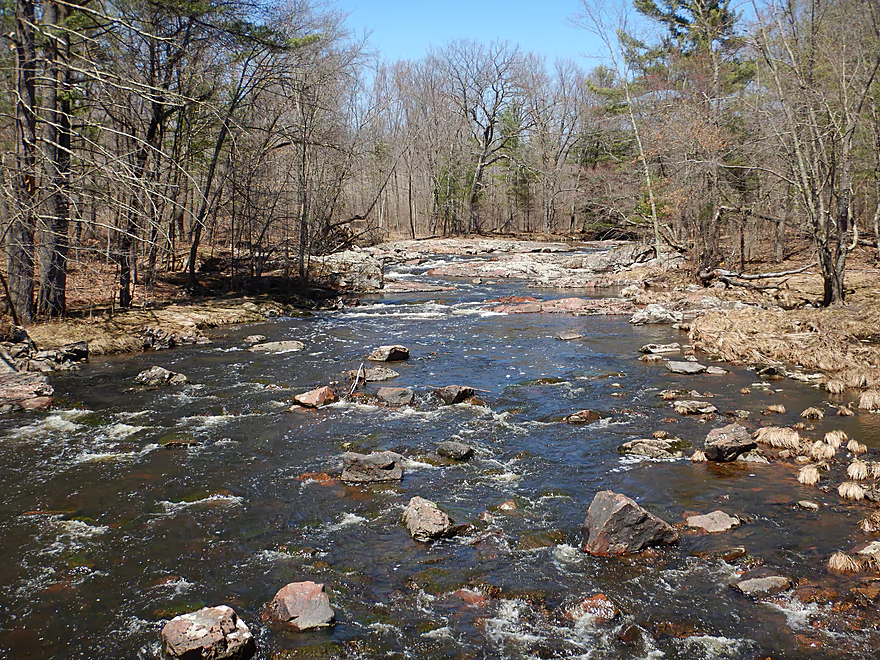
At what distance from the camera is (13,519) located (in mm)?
6168

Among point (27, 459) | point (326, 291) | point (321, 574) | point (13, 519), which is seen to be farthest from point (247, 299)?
point (321, 574)

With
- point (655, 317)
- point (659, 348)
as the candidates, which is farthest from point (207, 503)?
point (655, 317)

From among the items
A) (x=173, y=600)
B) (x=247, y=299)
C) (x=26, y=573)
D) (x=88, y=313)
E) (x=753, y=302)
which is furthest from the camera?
(x=247, y=299)

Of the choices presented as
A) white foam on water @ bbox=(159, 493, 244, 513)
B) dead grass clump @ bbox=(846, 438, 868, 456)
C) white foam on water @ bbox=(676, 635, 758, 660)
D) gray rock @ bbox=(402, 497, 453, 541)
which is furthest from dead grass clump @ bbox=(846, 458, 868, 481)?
white foam on water @ bbox=(159, 493, 244, 513)

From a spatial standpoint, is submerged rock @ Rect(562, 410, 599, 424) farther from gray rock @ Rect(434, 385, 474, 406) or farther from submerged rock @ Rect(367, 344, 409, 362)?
submerged rock @ Rect(367, 344, 409, 362)

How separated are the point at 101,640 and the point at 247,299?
52.3ft

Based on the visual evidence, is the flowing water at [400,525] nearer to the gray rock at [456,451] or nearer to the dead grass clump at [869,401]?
the gray rock at [456,451]

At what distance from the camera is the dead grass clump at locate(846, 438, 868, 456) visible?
747cm

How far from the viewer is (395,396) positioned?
10195 mm

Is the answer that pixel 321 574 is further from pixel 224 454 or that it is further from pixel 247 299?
pixel 247 299

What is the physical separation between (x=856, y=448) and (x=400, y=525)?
5.49 metres

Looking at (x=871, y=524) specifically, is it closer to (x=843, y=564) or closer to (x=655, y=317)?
(x=843, y=564)

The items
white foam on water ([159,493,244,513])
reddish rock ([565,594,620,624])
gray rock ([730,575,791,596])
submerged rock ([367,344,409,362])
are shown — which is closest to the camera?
reddish rock ([565,594,620,624])

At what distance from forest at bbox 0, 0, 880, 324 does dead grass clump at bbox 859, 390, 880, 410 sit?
6495 mm
